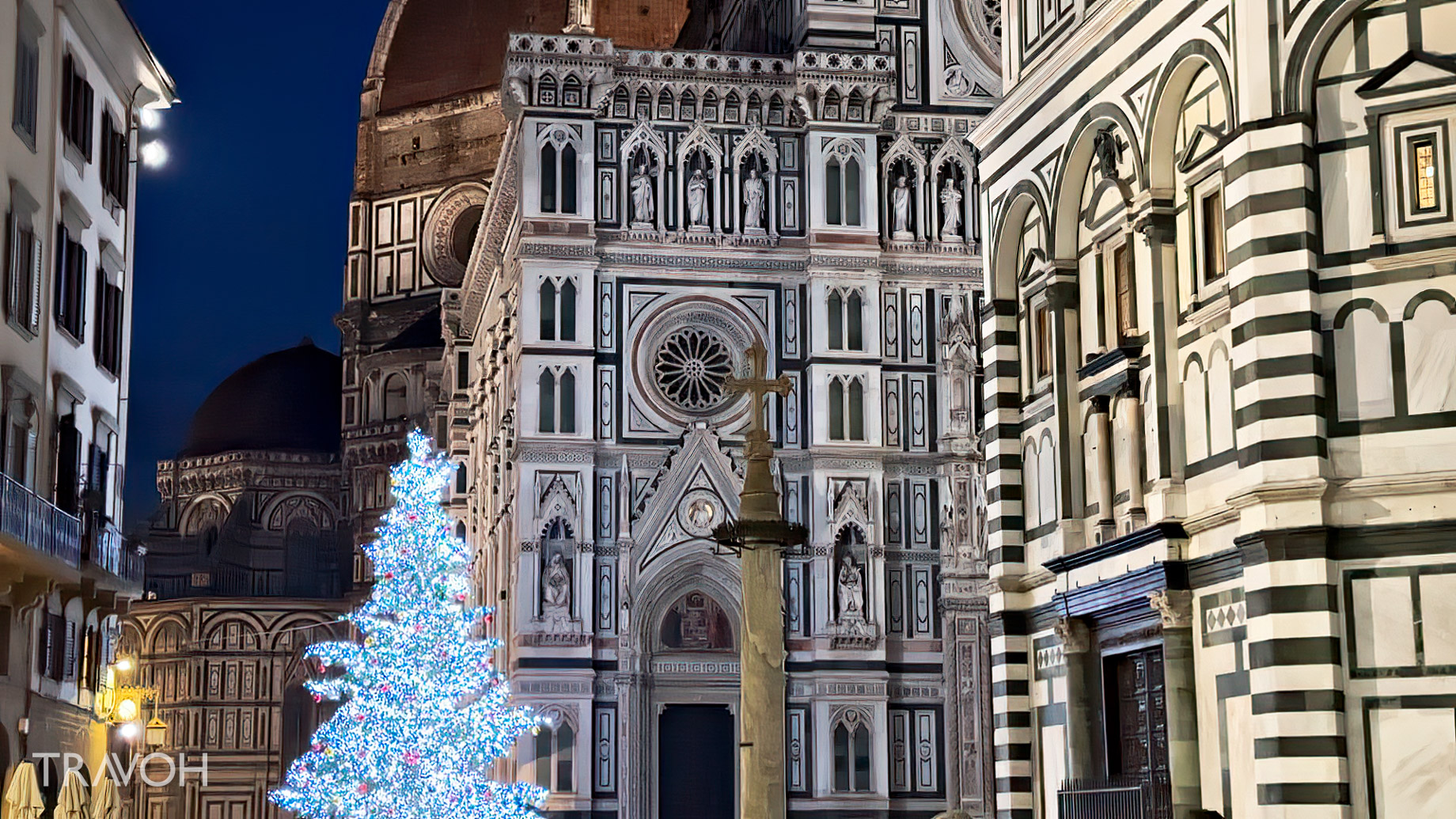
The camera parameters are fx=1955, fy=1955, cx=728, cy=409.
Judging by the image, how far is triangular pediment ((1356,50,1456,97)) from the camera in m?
12.4

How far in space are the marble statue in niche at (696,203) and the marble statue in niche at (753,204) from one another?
84cm

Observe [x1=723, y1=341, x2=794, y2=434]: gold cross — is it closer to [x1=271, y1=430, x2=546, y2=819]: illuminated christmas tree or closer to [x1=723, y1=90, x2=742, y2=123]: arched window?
[x1=271, y1=430, x2=546, y2=819]: illuminated christmas tree

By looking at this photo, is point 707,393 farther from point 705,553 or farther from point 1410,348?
point 1410,348

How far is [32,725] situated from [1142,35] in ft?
52.1

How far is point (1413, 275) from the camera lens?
12422mm

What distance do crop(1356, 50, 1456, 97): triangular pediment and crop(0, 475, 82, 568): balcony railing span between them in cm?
1381

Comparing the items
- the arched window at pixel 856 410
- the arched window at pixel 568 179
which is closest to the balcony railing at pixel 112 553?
the arched window at pixel 568 179

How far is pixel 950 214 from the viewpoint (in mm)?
39094

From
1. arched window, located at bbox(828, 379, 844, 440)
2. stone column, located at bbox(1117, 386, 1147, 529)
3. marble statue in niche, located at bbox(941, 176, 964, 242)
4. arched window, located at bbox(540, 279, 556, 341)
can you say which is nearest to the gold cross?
stone column, located at bbox(1117, 386, 1147, 529)

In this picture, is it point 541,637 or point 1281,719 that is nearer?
point 1281,719

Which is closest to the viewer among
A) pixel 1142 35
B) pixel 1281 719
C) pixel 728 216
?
pixel 1281 719

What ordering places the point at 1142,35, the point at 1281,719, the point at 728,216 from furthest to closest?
the point at 728,216
the point at 1142,35
the point at 1281,719

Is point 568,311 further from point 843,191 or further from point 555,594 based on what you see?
point 843,191

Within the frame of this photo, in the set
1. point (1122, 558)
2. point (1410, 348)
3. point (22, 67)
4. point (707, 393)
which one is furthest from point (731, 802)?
point (1410, 348)
